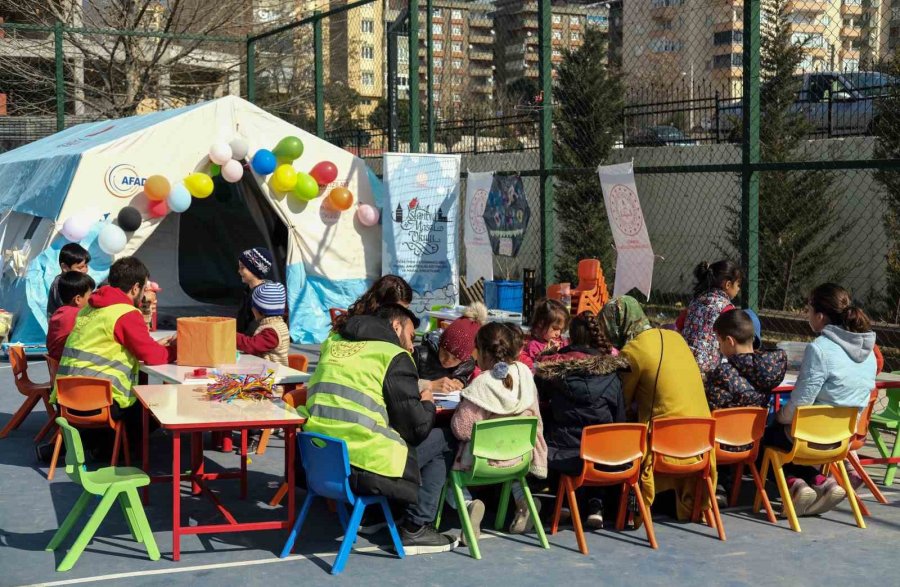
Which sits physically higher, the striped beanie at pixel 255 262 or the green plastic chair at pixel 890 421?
the striped beanie at pixel 255 262

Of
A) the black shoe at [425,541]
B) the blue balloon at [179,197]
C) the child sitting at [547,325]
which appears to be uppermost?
the blue balloon at [179,197]

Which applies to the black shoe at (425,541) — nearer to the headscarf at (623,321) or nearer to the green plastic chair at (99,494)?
the green plastic chair at (99,494)

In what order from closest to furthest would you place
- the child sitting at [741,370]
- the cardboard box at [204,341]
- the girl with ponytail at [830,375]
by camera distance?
the girl with ponytail at [830,375]
the child sitting at [741,370]
the cardboard box at [204,341]

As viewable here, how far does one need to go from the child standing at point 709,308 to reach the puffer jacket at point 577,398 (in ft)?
4.70

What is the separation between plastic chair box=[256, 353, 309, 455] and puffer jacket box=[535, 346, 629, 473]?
2.01 meters

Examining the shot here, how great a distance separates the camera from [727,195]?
15672 millimetres

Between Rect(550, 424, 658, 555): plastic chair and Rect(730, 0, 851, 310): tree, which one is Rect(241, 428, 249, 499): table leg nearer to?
Rect(550, 424, 658, 555): plastic chair

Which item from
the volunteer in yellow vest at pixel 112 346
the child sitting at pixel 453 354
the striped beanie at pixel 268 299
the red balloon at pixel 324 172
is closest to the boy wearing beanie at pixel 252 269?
the striped beanie at pixel 268 299

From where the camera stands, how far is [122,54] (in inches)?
867

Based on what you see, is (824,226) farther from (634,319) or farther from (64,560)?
(64,560)

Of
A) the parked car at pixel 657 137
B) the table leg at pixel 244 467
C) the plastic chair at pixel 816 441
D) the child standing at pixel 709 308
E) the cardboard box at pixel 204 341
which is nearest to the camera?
the plastic chair at pixel 816 441

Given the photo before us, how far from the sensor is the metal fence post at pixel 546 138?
1010 centimetres

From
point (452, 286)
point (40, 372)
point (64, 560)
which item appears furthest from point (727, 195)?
point (64, 560)

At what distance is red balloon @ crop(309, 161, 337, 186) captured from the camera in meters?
11.4
